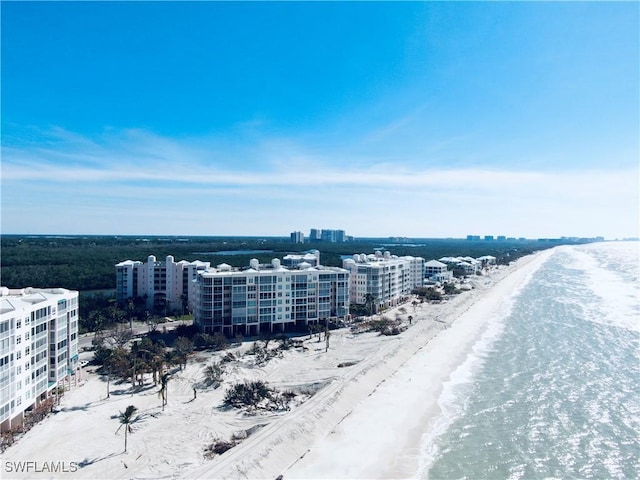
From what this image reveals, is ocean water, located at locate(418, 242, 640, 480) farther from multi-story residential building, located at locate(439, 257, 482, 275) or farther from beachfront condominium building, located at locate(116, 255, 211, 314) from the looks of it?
multi-story residential building, located at locate(439, 257, 482, 275)

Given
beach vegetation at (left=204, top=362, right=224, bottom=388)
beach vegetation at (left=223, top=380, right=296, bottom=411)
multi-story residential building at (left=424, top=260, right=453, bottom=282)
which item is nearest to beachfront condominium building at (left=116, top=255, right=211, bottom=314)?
beach vegetation at (left=204, top=362, right=224, bottom=388)

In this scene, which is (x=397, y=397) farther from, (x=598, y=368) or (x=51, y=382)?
(x=51, y=382)

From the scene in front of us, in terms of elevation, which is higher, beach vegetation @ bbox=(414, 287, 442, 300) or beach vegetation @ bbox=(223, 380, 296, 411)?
beach vegetation @ bbox=(414, 287, 442, 300)

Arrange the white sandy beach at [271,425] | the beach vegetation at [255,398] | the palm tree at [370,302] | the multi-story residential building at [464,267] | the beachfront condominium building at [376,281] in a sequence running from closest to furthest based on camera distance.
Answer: the white sandy beach at [271,425], the beach vegetation at [255,398], the palm tree at [370,302], the beachfront condominium building at [376,281], the multi-story residential building at [464,267]

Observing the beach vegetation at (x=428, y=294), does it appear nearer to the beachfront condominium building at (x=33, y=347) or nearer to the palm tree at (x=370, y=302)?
the palm tree at (x=370, y=302)

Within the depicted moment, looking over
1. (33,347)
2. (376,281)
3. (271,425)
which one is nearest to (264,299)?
(376,281)

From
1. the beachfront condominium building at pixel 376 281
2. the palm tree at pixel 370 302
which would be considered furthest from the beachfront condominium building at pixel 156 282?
the palm tree at pixel 370 302

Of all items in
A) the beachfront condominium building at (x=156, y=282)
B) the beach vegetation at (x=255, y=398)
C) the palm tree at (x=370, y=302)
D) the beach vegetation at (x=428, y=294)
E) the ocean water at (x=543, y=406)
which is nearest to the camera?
the ocean water at (x=543, y=406)
